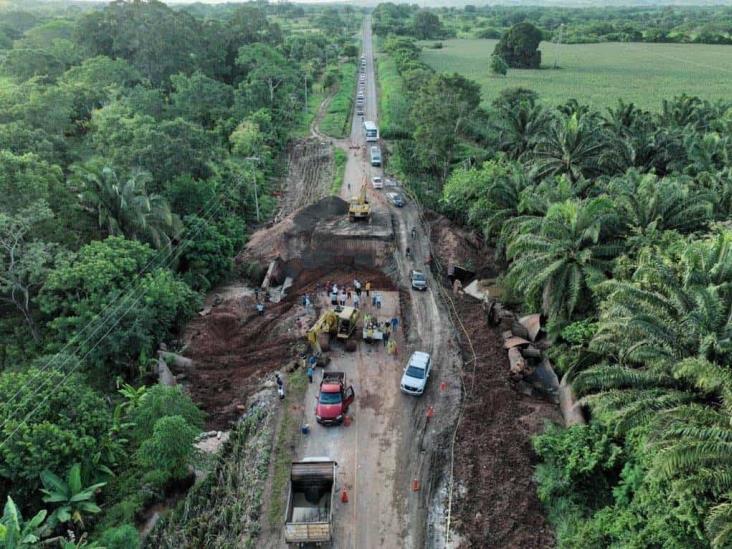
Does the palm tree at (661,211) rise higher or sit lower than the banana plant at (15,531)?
higher

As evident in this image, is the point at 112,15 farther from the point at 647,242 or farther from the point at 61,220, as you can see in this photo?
the point at 647,242

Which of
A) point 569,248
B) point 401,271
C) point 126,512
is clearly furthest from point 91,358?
point 569,248

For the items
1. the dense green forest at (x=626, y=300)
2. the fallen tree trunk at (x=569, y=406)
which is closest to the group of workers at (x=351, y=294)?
the dense green forest at (x=626, y=300)

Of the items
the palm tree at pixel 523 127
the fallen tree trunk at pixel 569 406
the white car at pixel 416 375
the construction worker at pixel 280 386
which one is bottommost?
the construction worker at pixel 280 386

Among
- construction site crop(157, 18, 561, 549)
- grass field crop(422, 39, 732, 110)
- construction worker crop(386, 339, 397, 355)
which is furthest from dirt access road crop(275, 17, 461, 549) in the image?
grass field crop(422, 39, 732, 110)

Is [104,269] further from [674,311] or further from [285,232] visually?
[674,311]

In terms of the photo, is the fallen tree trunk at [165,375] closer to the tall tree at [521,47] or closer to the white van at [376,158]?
the white van at [376,158]
